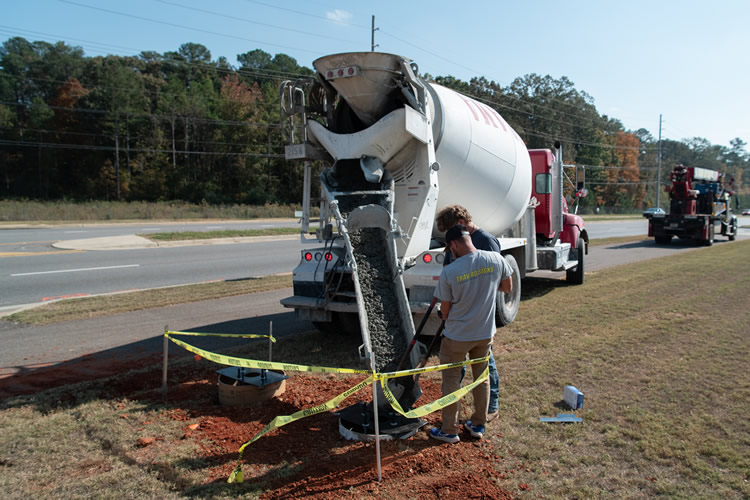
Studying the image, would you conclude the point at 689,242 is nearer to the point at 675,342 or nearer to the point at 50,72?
the point at 675,342

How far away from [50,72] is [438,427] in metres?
74.8

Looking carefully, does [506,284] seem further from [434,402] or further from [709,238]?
[709,238]

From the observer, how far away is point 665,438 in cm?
409

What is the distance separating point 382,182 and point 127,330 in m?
4.75

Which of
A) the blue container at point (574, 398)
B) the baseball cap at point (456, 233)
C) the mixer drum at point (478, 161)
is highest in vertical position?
the mixer drum at point (478, 161)

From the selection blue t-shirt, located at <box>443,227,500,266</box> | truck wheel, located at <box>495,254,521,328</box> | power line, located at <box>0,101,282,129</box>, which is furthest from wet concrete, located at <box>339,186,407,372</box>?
power line, located at <box>0,101,282,129</box>

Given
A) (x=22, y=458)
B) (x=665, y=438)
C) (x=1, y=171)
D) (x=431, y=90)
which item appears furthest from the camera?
(x=1, y=171)

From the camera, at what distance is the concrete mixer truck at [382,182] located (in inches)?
227

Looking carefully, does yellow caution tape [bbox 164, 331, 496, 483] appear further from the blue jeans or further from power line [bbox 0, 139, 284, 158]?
power line [bbox 0, 139, 284, 158]

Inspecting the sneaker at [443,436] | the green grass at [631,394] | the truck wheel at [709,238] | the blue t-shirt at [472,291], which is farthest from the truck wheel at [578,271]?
the truck wheel at [709,238]

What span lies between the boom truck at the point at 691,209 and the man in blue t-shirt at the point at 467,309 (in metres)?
22.0

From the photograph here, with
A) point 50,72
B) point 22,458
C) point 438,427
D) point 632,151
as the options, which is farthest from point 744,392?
point 632,151

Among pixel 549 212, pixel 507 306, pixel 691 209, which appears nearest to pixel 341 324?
pixel 507 306

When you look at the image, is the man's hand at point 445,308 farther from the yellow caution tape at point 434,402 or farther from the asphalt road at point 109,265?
the asphalt road at point 109,265
